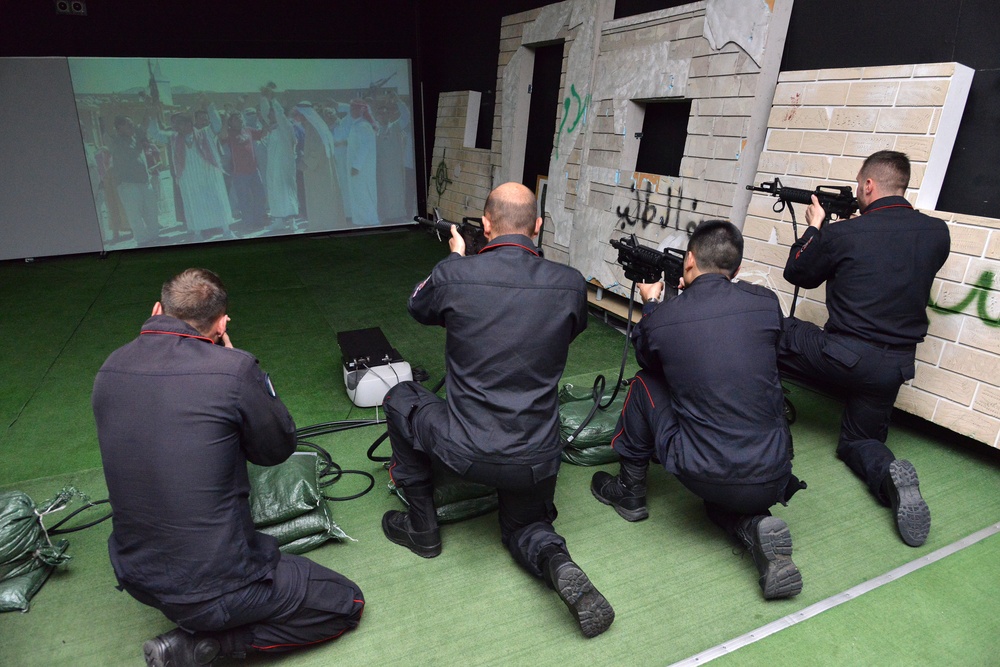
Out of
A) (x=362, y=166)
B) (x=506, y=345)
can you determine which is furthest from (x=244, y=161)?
(x=506, y=345)

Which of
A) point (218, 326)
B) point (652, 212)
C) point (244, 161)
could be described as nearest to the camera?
point (218, 326)

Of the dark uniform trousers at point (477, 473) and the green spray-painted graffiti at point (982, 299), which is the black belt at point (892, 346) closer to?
the green spray-painted graffiti at point (982, 299)

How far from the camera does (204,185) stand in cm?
692

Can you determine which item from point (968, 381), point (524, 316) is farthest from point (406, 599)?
point (968, 381)

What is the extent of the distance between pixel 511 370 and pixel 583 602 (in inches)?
30.0

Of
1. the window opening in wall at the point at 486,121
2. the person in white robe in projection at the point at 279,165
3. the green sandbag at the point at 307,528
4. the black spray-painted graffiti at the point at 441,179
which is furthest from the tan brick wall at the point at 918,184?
the person in white robe in projection at the point at 279,165

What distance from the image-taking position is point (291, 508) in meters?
2.16

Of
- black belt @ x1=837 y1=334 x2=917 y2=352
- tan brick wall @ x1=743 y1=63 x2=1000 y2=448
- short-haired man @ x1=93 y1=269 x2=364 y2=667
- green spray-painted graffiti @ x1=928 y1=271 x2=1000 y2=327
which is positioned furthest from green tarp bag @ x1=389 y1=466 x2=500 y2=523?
green spray-painted graffiti @ x1=928 y1=271 x2=1000 y2=327

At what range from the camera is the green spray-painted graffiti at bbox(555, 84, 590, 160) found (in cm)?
500

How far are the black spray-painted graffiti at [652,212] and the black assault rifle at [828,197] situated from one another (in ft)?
2.58

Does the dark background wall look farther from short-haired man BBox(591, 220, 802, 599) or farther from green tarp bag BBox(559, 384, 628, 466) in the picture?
green tarp bag BBox(559, 384, 628, 466)

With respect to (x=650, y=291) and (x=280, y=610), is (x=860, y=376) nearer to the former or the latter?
(x=650, y=291)

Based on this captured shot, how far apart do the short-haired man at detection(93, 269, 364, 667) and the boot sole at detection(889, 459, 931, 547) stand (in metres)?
2.24

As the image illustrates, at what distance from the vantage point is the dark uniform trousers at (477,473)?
1977 millimetres
